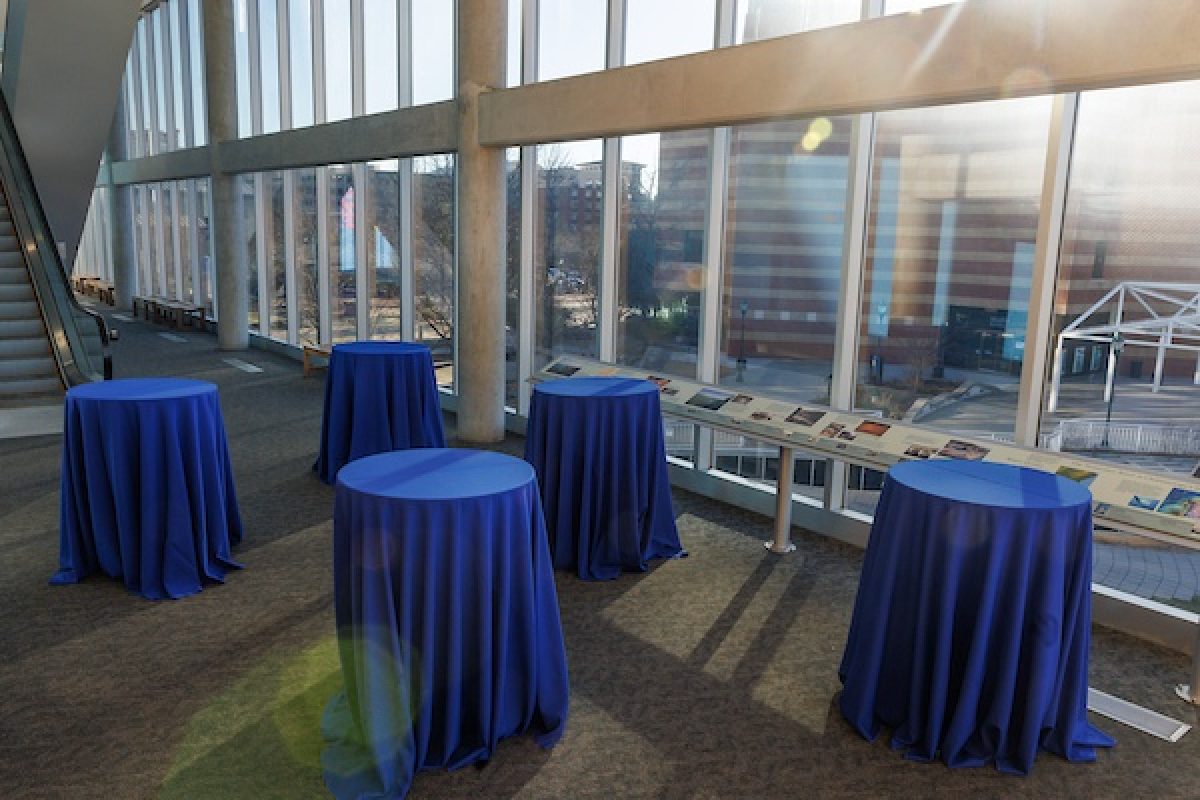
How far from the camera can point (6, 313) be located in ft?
29.5

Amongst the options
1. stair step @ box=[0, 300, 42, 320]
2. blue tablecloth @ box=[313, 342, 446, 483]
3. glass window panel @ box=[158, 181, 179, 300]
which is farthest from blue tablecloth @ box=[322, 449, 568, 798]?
glass window panel @ box=[158, 181, 179, 300]

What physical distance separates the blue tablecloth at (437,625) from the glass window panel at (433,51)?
A: 260 inches

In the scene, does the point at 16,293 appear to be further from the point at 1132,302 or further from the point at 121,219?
the point at 121,219

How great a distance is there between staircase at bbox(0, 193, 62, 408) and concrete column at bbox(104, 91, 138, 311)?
9.89 m

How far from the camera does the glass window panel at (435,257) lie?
9203 millimetres

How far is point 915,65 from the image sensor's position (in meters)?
3.96

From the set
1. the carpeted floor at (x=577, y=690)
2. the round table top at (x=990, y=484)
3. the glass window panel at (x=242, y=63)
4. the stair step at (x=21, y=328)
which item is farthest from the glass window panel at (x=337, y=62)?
the round table top at (x=990, y=484)

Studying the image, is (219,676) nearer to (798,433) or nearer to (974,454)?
(798,433)

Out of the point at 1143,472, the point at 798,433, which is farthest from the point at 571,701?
the point at 1143,472

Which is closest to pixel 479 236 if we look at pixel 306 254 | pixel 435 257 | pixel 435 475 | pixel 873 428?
pixel 435 257

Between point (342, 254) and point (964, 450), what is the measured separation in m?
9.19

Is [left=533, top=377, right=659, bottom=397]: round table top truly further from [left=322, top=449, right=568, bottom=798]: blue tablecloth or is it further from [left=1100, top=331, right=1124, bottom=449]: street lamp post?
[left=1100, top=331, right=1124, bottom=449]: street lamp post

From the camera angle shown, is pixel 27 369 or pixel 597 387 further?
pixel 27 369

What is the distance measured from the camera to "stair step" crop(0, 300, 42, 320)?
898cm
